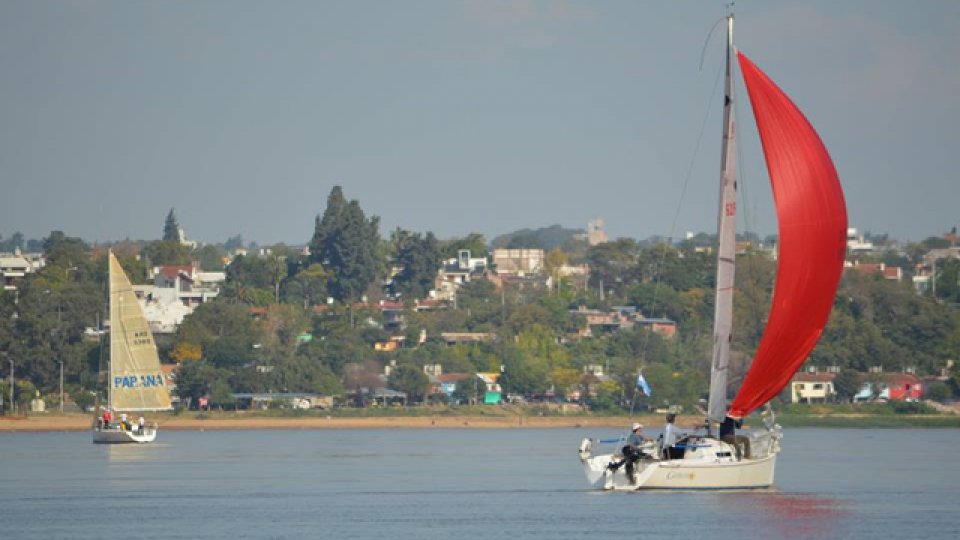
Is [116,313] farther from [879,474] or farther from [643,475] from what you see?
[643,475]

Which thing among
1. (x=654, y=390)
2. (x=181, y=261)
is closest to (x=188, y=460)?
(x=654, y=390)

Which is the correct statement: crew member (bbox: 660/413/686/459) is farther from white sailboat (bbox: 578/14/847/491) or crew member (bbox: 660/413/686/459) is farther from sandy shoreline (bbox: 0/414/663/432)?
sandy shoreline (bbox: 0/414/663/432)

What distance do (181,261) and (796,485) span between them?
13080 centimetres

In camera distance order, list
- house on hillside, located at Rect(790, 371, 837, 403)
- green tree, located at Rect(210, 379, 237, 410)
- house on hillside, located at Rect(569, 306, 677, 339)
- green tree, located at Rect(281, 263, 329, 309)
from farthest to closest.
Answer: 1. green tree, located at Rect(281, 263, 329, 309)
2. house on hillside, located at Rect(569, 306, 677, 339)
3. house on hillside, located at Rect(790, 371, 837, 403)
4. green tree, located at Rect(210, 379, 237, 410)

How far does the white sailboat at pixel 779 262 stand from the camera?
39.7 meters

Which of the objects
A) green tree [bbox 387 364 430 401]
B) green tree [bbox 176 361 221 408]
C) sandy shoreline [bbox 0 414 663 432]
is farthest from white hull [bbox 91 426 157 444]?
green tree [bbox 387 364 430 401]

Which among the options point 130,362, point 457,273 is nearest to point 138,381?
point 130,362

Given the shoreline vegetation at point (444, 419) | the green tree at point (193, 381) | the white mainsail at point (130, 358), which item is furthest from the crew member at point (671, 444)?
the green tree at point (193, 381)

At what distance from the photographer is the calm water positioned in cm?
3828

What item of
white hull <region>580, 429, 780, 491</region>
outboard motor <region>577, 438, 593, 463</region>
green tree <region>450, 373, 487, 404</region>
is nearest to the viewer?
white hull <region>580, 429, 780, 491</region>

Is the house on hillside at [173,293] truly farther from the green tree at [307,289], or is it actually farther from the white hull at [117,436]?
the white hull at [117,436]

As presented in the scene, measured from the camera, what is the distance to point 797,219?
39688 mm

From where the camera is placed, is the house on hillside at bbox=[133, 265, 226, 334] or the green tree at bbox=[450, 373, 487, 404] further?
the house on hillside at bbox=[133, 265, 226, 334]

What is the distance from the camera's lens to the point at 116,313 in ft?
251
